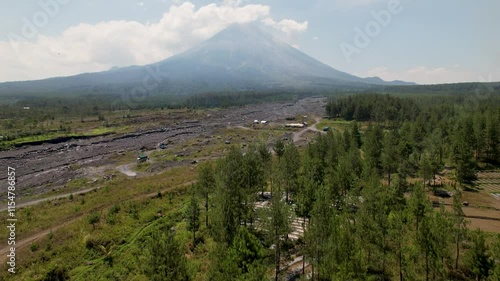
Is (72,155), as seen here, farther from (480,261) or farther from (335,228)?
(480,261)

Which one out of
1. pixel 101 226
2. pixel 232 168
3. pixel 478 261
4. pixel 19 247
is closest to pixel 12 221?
pixel 19 247

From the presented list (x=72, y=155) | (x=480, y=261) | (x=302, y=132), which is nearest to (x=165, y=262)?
(x=480, y=261)

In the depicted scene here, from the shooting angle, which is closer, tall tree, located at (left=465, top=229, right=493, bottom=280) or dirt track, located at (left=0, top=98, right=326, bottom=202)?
tall tree, located at (left=465, top=229, right=493, bottom=280)

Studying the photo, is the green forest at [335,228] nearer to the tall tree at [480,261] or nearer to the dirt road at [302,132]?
the tall tree at [480,261]

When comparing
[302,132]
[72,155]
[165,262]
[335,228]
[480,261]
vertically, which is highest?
[335,228]

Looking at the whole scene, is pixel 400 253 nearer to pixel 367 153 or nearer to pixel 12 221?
pixel 367 153

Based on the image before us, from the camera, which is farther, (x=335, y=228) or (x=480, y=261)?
(x=335, y=228)

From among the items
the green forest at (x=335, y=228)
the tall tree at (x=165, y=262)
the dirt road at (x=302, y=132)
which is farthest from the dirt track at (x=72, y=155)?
the tall tree at (x=165, y=262)

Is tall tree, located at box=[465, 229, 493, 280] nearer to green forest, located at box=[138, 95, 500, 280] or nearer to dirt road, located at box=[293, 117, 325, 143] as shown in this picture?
green forest, located at box=[138, 95, 500, 280]

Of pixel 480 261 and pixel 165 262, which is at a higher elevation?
pixel 165 262

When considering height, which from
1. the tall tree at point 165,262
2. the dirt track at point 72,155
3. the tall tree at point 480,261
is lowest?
the dirt track at point 72,155

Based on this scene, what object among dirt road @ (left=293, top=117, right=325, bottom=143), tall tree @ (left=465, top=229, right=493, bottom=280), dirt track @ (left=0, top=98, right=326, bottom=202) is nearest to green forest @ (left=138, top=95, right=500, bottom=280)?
tall tree @ (left=465, top=229, right=493, bottom=280)
